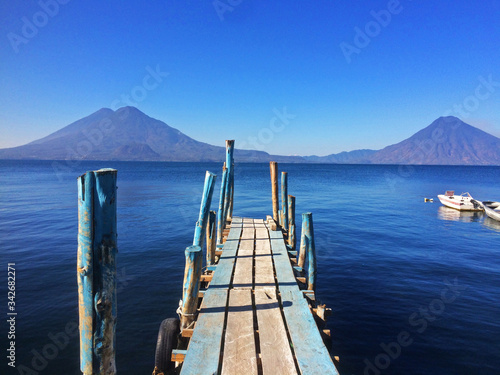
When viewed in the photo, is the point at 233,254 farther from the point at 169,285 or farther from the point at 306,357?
the point at 306,357

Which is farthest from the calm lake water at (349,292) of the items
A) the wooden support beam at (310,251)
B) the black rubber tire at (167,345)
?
the black rubber tire at (167,345)

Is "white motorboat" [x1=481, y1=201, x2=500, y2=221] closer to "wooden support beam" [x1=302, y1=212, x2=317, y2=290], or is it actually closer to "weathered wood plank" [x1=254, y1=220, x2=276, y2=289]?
"weathered wood plank" [x1=254, y1=220, x2=276, y2=289]

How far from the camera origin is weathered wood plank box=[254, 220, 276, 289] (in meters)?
6.86

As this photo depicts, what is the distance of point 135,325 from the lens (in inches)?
340

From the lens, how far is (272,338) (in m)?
4.63

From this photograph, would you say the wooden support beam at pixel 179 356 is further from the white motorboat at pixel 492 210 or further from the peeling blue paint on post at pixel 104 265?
the white motorboat at pixel 492 210

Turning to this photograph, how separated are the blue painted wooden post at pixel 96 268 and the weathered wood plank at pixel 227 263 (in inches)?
131

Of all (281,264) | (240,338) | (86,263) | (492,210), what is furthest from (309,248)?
(492,210)

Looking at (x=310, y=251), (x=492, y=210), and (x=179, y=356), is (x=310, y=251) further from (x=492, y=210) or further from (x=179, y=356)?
(x=492, y=210)

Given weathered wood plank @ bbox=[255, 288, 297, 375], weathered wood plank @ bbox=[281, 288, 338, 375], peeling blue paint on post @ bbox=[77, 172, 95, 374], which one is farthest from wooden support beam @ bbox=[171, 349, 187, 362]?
weathered wood plank @ bbox=[281, 288, 338, 375]

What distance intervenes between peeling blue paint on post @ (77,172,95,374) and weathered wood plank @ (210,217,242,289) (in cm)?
342

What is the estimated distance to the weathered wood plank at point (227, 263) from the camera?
685 cm

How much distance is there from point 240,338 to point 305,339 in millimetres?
1007

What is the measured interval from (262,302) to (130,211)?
23.1m
